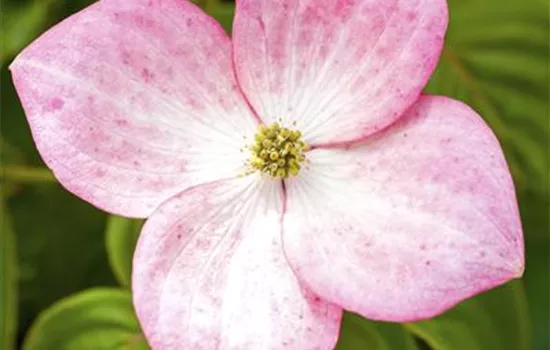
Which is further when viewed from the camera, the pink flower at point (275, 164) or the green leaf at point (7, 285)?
the green leaf at point (7, 285)

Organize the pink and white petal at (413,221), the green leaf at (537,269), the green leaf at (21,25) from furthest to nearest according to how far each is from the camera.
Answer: the green leaf at (537,269)
the green leaf at (21,25)
the pink and white petal at (413,221)

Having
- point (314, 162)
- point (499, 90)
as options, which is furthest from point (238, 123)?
point (499, 90)

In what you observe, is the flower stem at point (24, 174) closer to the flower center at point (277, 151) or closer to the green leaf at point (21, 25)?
the green leaf at point (21, 25)

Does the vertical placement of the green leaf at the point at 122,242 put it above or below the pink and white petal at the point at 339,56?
below

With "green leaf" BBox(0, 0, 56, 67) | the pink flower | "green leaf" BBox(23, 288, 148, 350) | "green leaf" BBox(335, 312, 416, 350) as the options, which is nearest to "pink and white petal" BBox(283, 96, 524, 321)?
the pink flower

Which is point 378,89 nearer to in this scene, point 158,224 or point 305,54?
point 305,54

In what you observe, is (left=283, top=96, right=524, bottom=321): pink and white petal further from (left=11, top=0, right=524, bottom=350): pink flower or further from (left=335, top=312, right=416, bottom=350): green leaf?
(left=335, top=312, right=416, bottom=350): green leaf

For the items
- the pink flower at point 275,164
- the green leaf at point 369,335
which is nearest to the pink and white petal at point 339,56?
the pink flower at point 275,164
